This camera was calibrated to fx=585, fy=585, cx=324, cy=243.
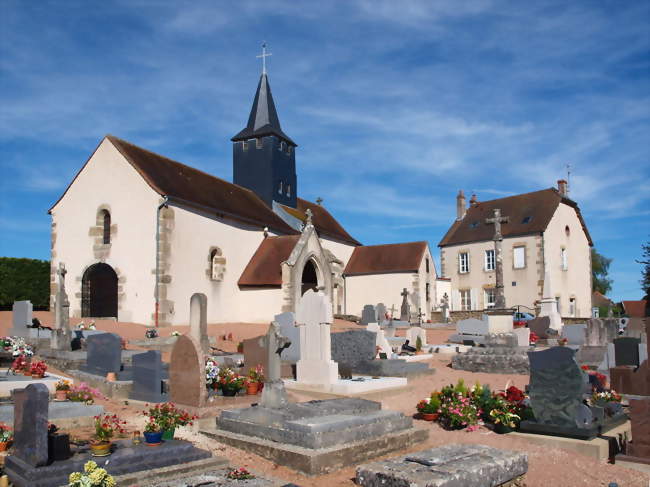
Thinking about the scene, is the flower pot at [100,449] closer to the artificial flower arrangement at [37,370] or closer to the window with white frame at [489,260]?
the artificial flower arrangement at [37,370]

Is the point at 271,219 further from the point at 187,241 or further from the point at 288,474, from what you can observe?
the point at 288,474

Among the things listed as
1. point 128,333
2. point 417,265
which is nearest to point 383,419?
point 128,333

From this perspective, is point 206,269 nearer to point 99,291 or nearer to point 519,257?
point 99,291

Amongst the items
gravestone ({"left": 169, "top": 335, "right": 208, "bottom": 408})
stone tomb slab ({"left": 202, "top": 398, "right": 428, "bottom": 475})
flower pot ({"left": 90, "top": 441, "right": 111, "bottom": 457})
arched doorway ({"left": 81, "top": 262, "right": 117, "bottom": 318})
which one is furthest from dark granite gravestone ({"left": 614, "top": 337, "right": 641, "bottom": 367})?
arched doorway ({"left": 81, "top": 262, "right": 117, "bottom": 318})

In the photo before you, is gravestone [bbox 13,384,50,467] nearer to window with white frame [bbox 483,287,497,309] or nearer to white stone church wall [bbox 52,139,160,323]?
white stone church wall [bbox 52,139,160,323]

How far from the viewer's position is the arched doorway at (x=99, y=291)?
23.7 m

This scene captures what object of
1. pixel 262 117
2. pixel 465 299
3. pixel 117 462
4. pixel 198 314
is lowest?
pixel 117 462

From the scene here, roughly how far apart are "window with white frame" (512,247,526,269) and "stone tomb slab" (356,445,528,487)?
3322 centimetres

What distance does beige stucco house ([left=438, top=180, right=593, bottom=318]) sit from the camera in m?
37.3

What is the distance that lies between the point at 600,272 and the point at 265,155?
139 ft

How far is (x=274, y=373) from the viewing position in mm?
8375

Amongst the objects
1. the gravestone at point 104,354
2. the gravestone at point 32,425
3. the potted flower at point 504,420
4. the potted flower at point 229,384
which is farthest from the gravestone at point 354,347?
the gravestone at point 32,425

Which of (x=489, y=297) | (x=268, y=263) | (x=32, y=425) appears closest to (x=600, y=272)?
(x=489, y=297)

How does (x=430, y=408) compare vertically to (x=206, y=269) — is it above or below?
below
